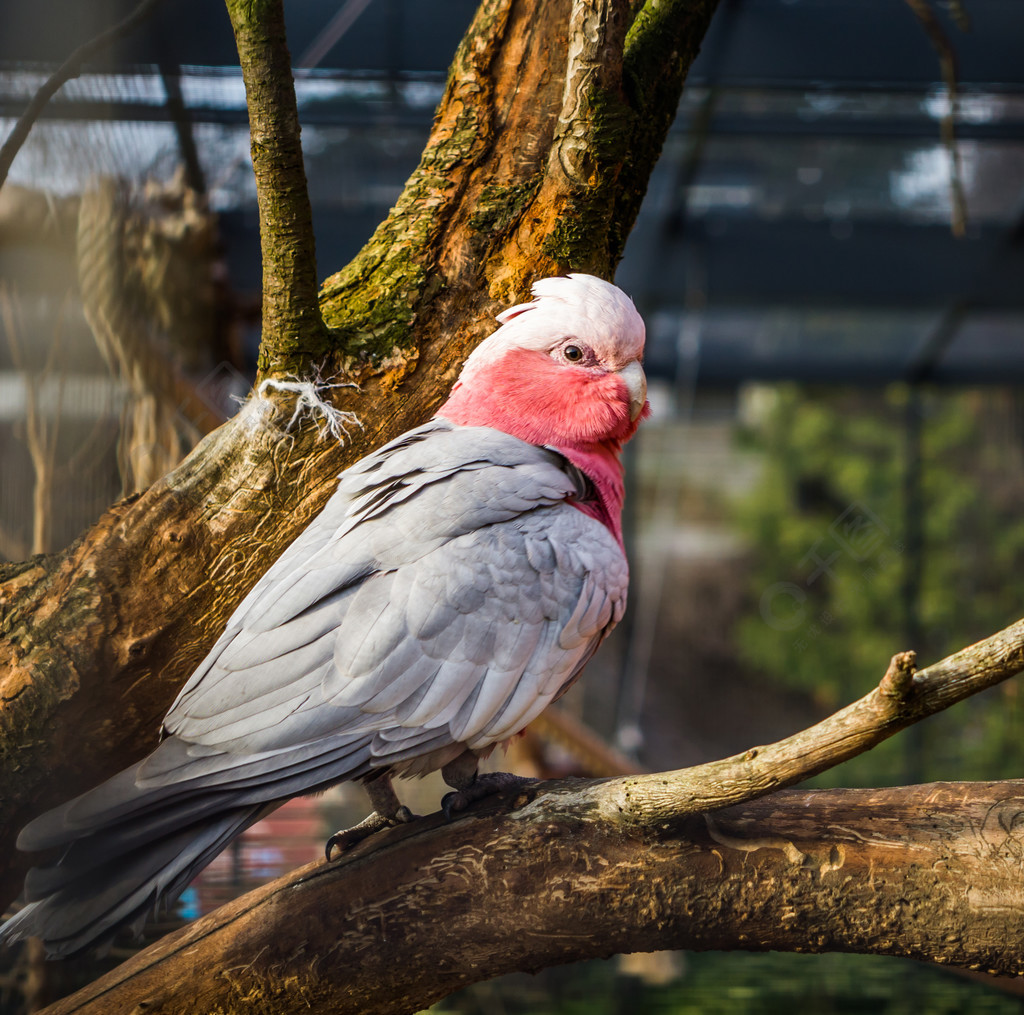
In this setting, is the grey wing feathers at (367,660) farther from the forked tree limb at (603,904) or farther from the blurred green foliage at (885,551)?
the blurred green foliage at (885,551)

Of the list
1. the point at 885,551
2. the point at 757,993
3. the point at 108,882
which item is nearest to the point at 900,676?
the point at 108,882

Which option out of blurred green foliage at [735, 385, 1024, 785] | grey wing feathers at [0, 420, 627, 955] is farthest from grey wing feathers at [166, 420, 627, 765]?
blurred green foliage at [735, 385, 1024, 785]

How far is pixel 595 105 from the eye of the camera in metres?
1.23

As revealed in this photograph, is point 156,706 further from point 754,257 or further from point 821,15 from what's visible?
point 821,15

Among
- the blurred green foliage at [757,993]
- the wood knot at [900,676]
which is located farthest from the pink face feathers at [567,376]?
the blurred green foliage at [757,993]

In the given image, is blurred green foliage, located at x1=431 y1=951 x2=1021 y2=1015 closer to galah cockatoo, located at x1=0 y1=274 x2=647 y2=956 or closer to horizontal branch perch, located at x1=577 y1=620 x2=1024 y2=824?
galah cockatoo, located at x1=0 y1=274 x2=647 y2=956

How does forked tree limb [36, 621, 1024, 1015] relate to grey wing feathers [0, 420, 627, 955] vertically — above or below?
below

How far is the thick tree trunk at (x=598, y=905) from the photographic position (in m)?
0.98

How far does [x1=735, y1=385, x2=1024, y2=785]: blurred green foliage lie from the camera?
172 inches

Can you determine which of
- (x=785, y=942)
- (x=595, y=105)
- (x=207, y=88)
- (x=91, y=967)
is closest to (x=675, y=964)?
(x=91, y=967)

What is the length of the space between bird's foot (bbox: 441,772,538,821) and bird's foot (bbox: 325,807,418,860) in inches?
2.3

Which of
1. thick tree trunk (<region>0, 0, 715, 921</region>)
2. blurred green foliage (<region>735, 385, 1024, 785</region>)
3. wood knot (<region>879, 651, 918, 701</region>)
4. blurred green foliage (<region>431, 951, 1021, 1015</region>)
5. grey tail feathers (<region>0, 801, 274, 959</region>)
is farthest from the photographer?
blurred green foliage (<region>735, 385, 1024, 785</region>)

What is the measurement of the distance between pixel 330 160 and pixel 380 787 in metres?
2.34

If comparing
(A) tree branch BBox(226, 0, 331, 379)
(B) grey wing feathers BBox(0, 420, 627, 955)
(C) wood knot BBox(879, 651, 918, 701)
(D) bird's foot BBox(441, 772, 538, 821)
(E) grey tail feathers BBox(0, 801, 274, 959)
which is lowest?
(D) bird's foot BBox(441, 772, 538, 821)
